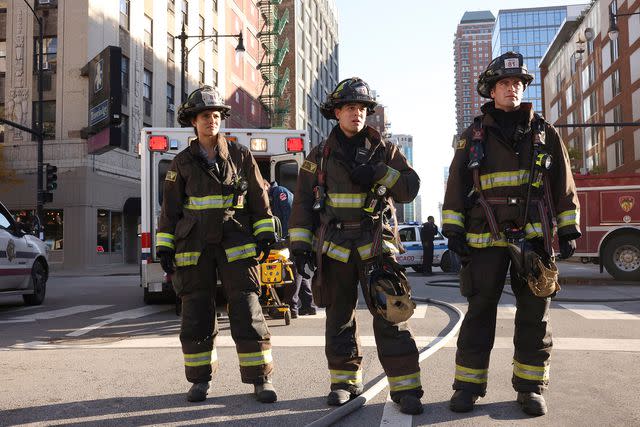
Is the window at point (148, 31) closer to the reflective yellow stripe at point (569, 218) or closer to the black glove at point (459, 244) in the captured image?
the black glove at point (459, 244)

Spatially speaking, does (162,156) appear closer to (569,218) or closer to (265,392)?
(265,392)

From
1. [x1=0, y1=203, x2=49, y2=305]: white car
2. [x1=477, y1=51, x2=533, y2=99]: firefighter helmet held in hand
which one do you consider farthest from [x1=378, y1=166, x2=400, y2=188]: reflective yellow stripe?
[x1=0, y1=203, x2=49, y2=305]: white car

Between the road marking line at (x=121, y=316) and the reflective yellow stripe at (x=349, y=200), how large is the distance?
4462mm

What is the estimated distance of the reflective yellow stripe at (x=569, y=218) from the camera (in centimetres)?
378

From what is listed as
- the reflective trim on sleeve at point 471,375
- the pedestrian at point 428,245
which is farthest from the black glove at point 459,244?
A: the pedestrian at point 428,245

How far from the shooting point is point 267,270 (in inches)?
281

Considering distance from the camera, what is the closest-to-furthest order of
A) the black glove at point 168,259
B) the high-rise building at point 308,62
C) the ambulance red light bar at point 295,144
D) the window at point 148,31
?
1. the black glove at point 168,259
2. the ambulance red light bar at point 295,144
3. the window at point 148,31
4. the high-rise building at point 308,62

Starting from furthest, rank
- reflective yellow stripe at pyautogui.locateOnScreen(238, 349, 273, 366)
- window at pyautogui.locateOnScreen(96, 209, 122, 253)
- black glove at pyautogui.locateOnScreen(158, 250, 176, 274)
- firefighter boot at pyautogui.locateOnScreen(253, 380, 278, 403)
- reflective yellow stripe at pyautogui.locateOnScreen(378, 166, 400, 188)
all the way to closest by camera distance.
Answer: window at pyautogui.locateOnScreen(96, 209, 122, 253), black glove at pyautogui.locateOnScreen(158, 250, 176, 274), reflective yellow stripe at pyautogui.locateOnScreen(238, 349, 273, 366), firefighter boot at pyautogui.locateOnScreen(253, 380, 278, 403), reflective yellow stripe at pyautogui.locateOnScreen(378, 166, 400, 188)

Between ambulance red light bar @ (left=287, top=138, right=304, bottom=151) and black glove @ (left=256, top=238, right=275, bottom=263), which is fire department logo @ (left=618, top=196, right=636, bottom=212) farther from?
black glove @ (left=256, top=238, right=275, bottom=263)

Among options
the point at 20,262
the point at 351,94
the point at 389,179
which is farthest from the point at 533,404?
the point at 20,262

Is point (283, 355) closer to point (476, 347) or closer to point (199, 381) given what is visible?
point (199, 381)

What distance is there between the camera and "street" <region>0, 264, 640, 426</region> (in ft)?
12.0

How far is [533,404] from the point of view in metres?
3.63

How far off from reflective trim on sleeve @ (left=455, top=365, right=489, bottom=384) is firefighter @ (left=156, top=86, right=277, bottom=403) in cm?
117
